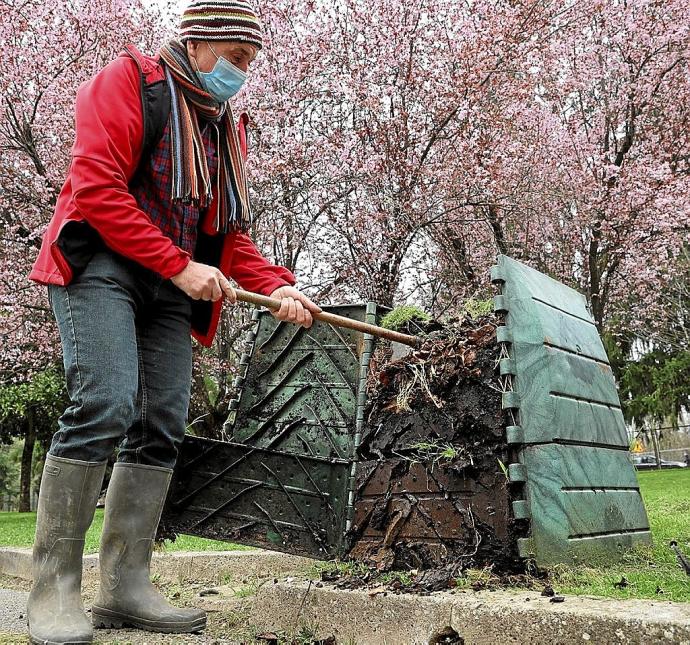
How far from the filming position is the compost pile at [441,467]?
300 cm

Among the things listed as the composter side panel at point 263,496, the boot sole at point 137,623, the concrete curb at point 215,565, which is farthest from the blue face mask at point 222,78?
the concrete curb at point 215,565

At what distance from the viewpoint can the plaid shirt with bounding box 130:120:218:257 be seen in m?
2.57

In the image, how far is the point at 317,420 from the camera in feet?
13.3

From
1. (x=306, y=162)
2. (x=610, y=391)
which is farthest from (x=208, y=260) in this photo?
(x=306, y=162)

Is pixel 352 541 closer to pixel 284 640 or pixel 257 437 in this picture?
pixel 284 640

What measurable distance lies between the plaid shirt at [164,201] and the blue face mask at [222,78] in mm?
161

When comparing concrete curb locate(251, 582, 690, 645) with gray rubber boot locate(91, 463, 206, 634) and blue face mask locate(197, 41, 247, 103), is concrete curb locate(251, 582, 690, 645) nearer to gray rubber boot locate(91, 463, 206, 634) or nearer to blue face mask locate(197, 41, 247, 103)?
gray rubber boot locate(91, 463, 206, 634)

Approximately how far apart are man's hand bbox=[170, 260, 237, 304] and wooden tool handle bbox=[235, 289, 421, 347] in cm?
17

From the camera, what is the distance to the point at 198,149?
8.57 ft

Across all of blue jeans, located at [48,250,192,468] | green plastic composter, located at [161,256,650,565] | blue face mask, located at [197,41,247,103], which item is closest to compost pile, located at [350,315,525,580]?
green plastic composter, located at [161,256,650,565]

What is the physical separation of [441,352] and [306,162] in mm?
8052

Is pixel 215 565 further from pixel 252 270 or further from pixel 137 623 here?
pixel 252 270

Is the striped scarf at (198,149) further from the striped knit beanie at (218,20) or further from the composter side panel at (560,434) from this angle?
the composter side panel at (560,434)

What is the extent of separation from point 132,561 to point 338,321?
1232mm
